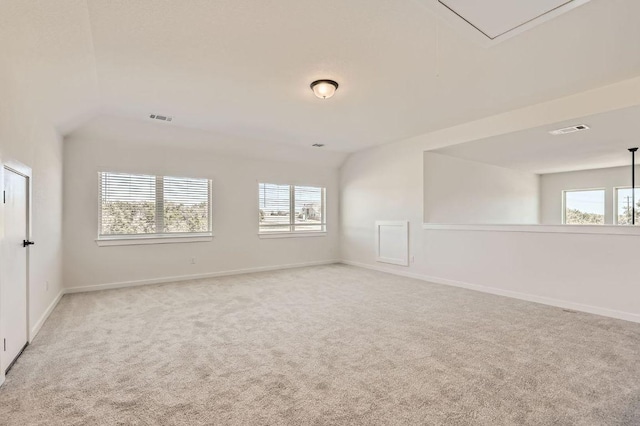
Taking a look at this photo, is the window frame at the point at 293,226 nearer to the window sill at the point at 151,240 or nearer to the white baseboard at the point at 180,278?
→ the white baseboard at the point at 180,278

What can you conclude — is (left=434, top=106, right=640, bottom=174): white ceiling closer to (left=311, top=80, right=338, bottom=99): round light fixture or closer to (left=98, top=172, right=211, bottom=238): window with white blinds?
(left=311, top=80, right=338, bottom=99): round light fixture

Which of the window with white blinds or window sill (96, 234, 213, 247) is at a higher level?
the window with white blinds

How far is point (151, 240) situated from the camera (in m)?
5.39

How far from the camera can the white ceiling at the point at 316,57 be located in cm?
231

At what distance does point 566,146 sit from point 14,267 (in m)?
7.48

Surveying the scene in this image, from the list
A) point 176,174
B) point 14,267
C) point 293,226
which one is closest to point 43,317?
point 14,267

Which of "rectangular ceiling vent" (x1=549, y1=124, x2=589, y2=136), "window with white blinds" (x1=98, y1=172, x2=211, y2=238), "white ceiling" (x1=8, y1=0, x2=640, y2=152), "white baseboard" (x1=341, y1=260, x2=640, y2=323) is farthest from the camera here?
"window with white blinds" (x1=98, y1=172, x2=211, y2=238)

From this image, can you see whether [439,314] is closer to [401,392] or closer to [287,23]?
[401,392]

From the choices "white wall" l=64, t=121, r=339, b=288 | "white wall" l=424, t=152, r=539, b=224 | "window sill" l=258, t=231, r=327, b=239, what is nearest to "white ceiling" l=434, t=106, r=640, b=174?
"white wall" l=424, t=152, r=539, b=224

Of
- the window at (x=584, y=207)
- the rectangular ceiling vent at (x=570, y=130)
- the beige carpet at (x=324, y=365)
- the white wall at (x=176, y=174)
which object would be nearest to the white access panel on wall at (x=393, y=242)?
the white wall at (x=176, y=174)

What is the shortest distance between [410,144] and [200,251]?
445 centimetres

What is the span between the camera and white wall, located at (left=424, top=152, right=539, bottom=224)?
5.90 meters

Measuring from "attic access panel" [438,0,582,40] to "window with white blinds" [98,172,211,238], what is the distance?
5078 mm

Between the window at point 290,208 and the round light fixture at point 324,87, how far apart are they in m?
3.45
